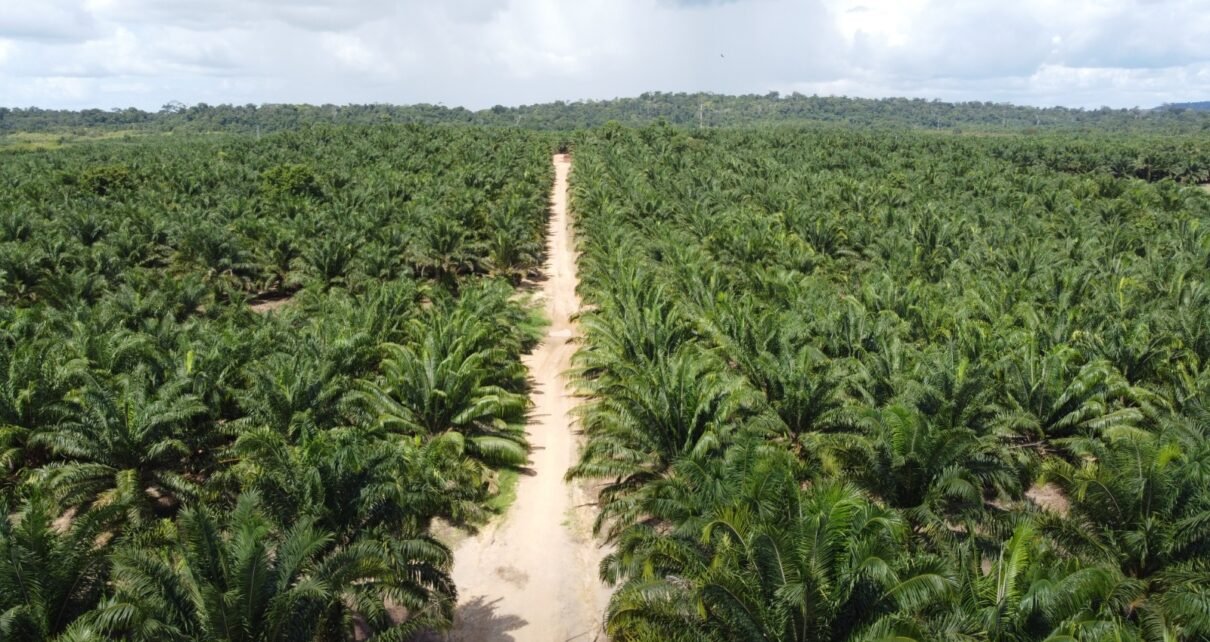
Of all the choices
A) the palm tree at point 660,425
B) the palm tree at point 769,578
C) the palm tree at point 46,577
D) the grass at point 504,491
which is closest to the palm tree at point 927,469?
the palm tree at point 769,578

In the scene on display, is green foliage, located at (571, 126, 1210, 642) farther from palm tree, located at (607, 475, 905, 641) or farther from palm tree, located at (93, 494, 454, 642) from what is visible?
palm tree, located at (93, 494, 454, 642)

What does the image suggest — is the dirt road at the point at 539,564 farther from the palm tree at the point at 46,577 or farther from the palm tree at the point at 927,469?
the palm tree at the point at 927,469

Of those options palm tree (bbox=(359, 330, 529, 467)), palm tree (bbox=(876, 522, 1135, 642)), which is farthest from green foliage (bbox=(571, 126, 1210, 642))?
palm tree (bbox=(359, 330, 529, 467))

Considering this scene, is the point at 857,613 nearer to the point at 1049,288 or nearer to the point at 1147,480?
the point at 1147,480

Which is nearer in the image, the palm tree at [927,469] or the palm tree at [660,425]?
the palm tree at [927,469]

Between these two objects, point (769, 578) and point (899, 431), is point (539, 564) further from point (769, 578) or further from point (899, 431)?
point (899, 431)
